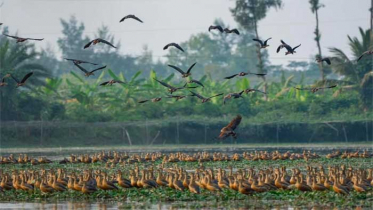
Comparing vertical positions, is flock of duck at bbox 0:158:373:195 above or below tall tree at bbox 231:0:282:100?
below

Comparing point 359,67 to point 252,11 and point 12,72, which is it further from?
point 12,72

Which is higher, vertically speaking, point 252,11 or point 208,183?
point 252,11

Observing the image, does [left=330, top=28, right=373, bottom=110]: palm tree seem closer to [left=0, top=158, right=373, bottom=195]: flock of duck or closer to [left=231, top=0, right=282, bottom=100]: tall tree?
[left=231, top=0, right=282, bottom=100]: tall tree

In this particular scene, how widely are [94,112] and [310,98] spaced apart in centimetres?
1609

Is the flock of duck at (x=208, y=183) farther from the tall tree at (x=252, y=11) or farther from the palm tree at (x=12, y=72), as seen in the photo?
the tall tree at (x=252, y=11)

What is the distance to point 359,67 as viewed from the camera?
230ft

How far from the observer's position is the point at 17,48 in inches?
2655

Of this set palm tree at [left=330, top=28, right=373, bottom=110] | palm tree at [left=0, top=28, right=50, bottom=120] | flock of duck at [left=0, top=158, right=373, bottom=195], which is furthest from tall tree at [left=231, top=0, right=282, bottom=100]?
flock of duck at [left=0, top=158, right=373, bottom=195]

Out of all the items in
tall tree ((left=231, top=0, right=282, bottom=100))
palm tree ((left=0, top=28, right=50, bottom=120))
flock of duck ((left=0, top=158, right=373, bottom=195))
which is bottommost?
flock of duck ((left=0, top=158, right=373, bottom=195))

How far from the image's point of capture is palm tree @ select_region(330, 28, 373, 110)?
6894cm

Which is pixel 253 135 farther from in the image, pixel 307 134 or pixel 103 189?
pixel 103 189

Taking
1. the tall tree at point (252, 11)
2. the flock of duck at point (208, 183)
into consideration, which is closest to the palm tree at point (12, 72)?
the tall tree at point (252, 11)

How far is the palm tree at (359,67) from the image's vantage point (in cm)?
6894

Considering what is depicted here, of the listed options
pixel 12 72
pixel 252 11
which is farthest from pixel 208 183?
pixel 252 11
